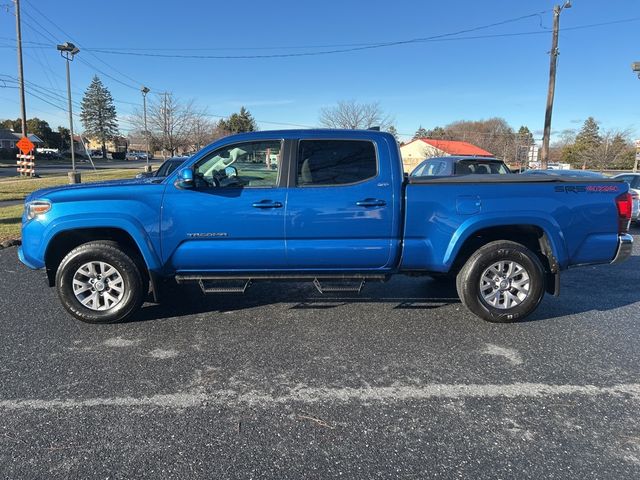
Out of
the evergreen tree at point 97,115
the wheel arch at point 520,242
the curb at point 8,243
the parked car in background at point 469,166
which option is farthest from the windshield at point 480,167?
the evergreen tree at point 97,115

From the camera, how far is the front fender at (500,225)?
173 inches

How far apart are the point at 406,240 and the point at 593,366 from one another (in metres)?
1.91

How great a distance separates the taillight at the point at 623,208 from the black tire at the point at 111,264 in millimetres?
4846

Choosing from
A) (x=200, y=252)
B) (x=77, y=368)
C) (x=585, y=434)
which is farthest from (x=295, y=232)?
(x=585, y=434)

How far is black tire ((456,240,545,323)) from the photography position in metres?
4.48

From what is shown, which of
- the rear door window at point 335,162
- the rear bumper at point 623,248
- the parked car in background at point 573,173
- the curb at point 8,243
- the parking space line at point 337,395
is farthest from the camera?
the curb at point 8,243

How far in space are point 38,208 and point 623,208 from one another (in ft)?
19.0

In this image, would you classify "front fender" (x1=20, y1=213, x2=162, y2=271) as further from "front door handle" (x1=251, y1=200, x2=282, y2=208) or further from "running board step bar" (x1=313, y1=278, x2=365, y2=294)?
"running board step bar" (x1=313, y1=278, x2=365, y2=294)

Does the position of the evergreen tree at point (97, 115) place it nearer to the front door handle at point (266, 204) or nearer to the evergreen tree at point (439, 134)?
the evergreen tree at point (439, 134)

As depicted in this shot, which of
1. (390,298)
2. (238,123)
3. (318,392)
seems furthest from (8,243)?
(238,123)

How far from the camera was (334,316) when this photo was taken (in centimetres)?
474

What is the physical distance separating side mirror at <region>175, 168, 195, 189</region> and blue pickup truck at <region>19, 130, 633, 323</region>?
1 cm

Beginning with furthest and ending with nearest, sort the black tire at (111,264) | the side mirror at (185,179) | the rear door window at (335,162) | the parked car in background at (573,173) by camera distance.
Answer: the parked car in background at (573,173)
the rear door window at (335,162)
the black tire at (111,264)
the side mirror at (185,179)

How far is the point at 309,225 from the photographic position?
437 cm
